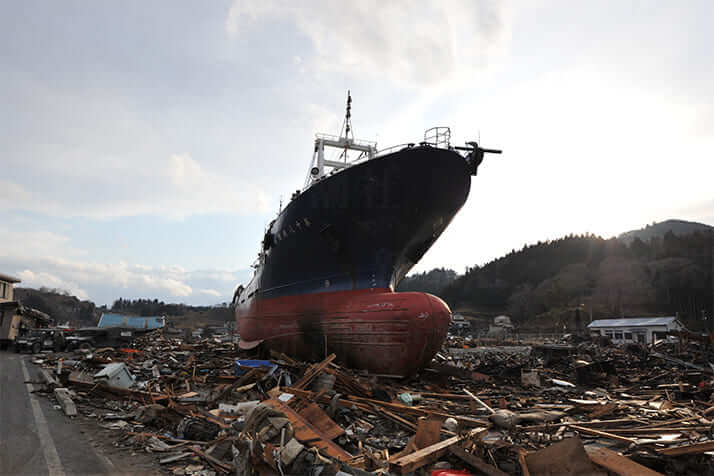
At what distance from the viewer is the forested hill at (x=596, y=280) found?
91.9 metres

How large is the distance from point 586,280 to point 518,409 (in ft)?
391

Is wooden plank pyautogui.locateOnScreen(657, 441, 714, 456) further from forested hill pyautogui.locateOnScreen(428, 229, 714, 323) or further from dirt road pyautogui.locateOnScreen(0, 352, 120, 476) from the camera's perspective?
forested hill pyautogui.locateOnScreen(428, 229, 714, 323)

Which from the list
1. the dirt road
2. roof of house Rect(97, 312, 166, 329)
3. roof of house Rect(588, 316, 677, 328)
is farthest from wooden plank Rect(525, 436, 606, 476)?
roof of house Rect(588, 316, 677, 328)

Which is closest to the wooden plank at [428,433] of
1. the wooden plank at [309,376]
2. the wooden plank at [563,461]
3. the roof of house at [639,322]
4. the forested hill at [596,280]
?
the wooden plank at [563,461]

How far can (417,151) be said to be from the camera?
13.4m

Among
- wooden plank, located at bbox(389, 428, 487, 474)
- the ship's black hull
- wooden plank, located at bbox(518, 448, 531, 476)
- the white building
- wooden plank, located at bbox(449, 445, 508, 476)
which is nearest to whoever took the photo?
wooden plank, located at bbox(518, 448, 531, 476)

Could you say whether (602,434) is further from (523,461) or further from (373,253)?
(373,253)

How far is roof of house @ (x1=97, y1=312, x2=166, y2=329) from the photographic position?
3170cm

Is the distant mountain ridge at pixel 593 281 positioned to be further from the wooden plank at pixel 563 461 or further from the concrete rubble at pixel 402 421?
the wooden plank at pixel 563 461

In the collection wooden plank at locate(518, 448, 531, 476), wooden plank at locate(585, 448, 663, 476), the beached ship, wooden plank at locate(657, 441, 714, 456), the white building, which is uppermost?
the beached ship

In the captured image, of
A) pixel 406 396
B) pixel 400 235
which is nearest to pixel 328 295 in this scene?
pixel 400 235

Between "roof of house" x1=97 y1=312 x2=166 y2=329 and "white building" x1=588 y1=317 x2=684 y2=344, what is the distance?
5462cm

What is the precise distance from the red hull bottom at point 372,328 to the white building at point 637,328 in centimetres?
5222

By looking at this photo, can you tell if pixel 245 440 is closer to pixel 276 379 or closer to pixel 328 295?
pixel 276 379
